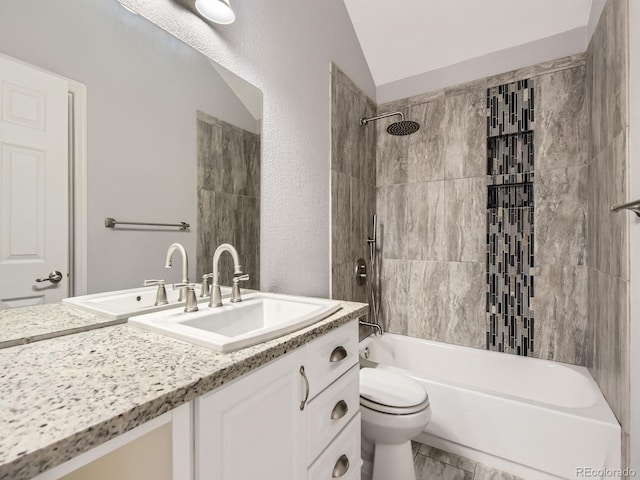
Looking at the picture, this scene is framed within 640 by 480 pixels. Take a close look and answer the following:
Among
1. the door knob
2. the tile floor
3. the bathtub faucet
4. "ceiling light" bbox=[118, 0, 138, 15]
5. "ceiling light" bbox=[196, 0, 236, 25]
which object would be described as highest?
"ceiling light" bbox=[196, 0, 236, 25]

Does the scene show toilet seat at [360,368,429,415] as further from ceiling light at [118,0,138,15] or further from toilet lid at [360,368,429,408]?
ceiling light at [118,0,138,15]

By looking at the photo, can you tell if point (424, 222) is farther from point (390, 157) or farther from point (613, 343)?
point (613, 343)

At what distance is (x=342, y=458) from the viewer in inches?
42.0

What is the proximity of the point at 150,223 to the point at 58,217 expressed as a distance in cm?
25

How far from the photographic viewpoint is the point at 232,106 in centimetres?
135

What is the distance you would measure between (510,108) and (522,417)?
1899mm

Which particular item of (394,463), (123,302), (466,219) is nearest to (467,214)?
(466,219)

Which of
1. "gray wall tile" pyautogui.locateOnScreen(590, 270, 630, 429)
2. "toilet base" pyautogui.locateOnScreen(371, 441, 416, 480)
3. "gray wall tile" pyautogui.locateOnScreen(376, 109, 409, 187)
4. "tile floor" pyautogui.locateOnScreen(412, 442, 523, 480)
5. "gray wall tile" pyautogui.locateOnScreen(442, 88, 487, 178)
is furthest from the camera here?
"gray wall tile" pyautogui.locateOnScreen(376, 109, 409, 187)

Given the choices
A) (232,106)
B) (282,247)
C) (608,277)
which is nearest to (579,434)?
(608,277)

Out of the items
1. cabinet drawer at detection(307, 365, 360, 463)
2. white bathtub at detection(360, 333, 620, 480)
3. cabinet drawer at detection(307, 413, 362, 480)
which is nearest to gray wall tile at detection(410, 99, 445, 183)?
white bathtub at detection(360, 333, 620, 480)

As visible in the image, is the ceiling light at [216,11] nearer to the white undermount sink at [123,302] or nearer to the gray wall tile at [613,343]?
the white undermount sink at [123,302]

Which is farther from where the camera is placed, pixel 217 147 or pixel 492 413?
pixel 492 413

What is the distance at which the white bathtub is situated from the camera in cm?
142

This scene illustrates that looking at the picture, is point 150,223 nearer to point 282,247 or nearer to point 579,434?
point 282,247
